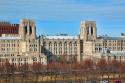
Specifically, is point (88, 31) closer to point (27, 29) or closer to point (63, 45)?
point (63, 45)

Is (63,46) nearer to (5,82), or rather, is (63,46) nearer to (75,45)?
(75,45)

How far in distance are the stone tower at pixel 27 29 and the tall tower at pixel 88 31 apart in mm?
16609

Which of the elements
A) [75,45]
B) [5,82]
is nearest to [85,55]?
[75,45]

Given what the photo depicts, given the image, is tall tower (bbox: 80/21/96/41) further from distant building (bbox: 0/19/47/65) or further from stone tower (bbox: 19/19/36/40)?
stone tower (bbox: 19/19/36/40)

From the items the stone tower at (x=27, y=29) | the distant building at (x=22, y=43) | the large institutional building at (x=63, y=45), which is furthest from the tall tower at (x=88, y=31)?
the stone tower at (x=27, y=29)

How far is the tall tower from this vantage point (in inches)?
7318

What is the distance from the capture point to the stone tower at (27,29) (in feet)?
592

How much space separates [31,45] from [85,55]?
17.5 metres

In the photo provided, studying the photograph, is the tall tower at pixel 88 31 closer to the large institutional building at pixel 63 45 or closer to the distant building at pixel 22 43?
the large institutional building at pixel 63 45

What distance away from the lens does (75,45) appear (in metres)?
187

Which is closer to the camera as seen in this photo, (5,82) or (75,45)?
(5,82)

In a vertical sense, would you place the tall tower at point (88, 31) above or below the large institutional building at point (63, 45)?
above

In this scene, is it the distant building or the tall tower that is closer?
the distant building

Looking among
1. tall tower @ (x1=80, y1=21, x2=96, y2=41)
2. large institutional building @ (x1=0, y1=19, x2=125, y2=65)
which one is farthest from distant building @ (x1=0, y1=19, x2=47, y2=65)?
tall tower @ (x1=80, y1=21, x2=96, y2=41)
